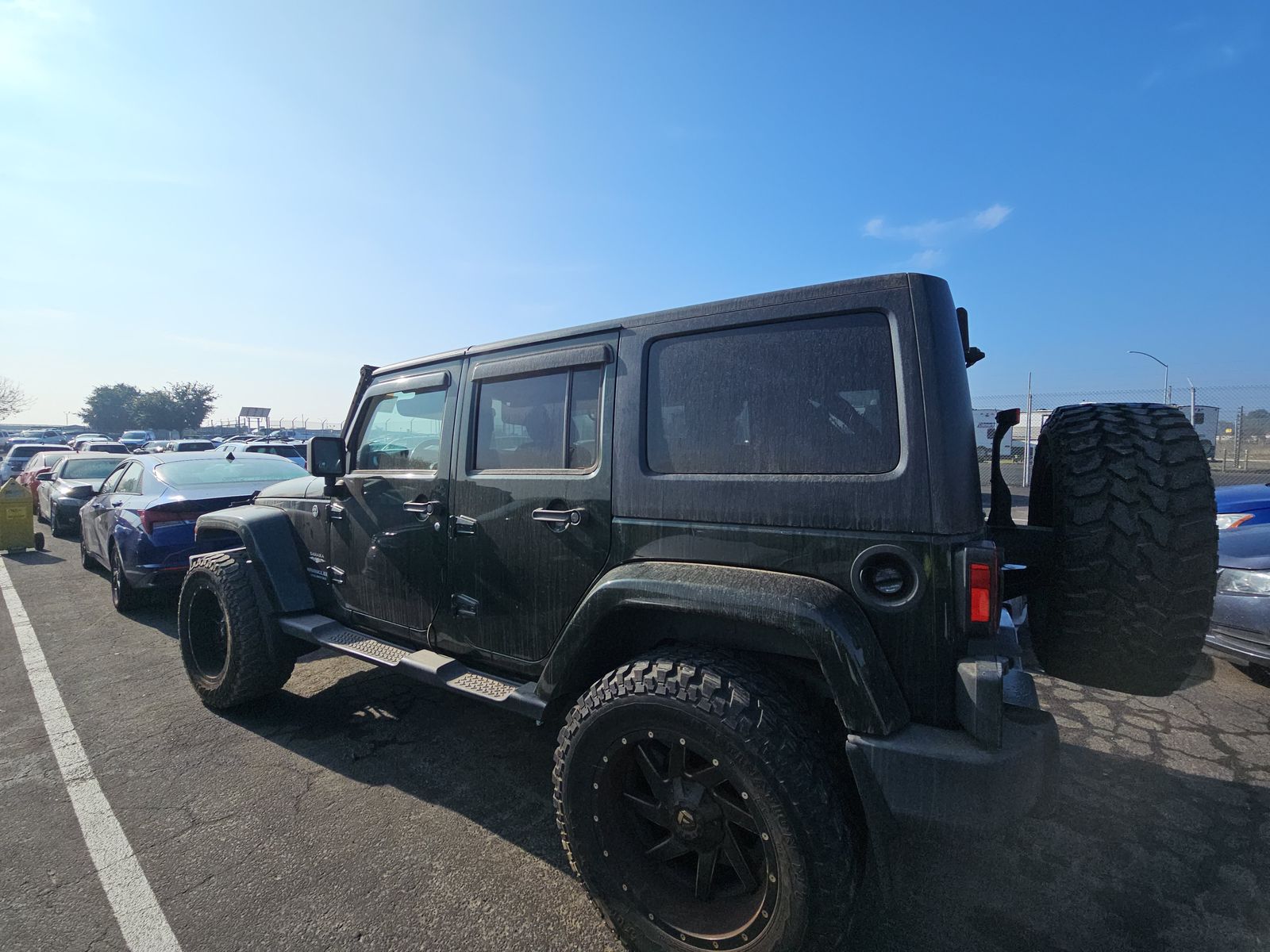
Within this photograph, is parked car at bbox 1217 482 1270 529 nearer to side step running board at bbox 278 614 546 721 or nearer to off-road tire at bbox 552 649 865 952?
off-road tire at bbox 552 649 865 952

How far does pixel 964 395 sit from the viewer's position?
1.95 meters

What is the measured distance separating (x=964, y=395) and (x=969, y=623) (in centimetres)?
70

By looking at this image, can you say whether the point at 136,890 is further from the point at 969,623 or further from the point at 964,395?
the point at 964,395

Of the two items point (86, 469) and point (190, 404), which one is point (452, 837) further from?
point (190, 404)

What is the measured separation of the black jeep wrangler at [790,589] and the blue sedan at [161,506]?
13.6 feet

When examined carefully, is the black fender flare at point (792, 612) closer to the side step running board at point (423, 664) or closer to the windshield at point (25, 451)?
the side step running board at point (423, 664)

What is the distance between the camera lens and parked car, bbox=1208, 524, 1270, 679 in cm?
368

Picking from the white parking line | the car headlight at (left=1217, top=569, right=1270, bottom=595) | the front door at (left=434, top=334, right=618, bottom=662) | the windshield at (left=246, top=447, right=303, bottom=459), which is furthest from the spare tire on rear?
the windshield at (left=246, top=447, right=303, bottom=459)

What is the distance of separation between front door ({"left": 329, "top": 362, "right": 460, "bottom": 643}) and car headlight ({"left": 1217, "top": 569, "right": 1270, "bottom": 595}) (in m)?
4.48

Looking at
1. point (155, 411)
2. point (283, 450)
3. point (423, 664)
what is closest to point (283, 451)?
point (283, 450)

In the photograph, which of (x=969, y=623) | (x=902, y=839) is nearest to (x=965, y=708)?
(x=969, y=623)

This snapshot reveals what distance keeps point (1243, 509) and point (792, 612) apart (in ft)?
17.0

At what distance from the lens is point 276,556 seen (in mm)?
3727

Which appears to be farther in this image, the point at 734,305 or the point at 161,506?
the point at 161,506
